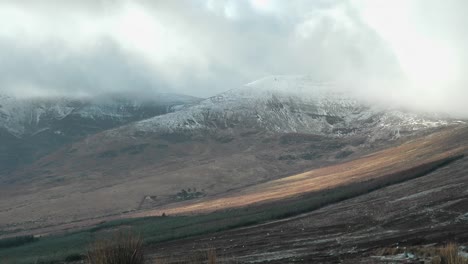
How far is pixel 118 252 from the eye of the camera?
16.0m

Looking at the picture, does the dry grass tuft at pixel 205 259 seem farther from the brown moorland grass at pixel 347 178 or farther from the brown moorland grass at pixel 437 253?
the brown moorland grass at pixel 347 178

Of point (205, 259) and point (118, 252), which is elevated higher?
point (118, 252)

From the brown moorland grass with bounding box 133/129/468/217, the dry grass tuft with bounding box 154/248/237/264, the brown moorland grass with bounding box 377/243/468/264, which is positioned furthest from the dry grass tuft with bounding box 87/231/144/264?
the brown moorland grass with bounding box 133/129/468/217

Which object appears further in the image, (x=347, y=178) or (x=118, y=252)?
(x=347, y=178)

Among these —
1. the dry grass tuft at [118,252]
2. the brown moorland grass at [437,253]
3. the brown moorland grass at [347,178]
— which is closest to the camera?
the dry grass tuft at [118,252]

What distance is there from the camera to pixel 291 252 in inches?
1454

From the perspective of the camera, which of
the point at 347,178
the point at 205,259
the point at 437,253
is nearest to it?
the point at 437,253

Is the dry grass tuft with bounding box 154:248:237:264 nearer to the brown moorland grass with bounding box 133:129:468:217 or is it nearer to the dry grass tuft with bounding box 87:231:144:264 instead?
the dry grass tuft with bounding box 87:231:144:264

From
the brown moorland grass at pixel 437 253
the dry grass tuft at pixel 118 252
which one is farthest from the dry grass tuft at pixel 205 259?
the brown moorland grass at pixel 437 253

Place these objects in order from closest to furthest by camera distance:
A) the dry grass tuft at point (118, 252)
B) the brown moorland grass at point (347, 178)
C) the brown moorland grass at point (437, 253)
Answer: the dry grass tuft at point (118, 252)
the brown moorland grass at point (437, 253)
the brown moorland grass at point (347, 178)

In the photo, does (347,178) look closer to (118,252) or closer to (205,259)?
(205,259)

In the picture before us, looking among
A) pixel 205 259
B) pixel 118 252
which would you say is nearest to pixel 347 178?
pixel 205 259

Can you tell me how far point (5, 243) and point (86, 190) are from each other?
3714 inches

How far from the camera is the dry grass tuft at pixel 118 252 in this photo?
1582 cm
